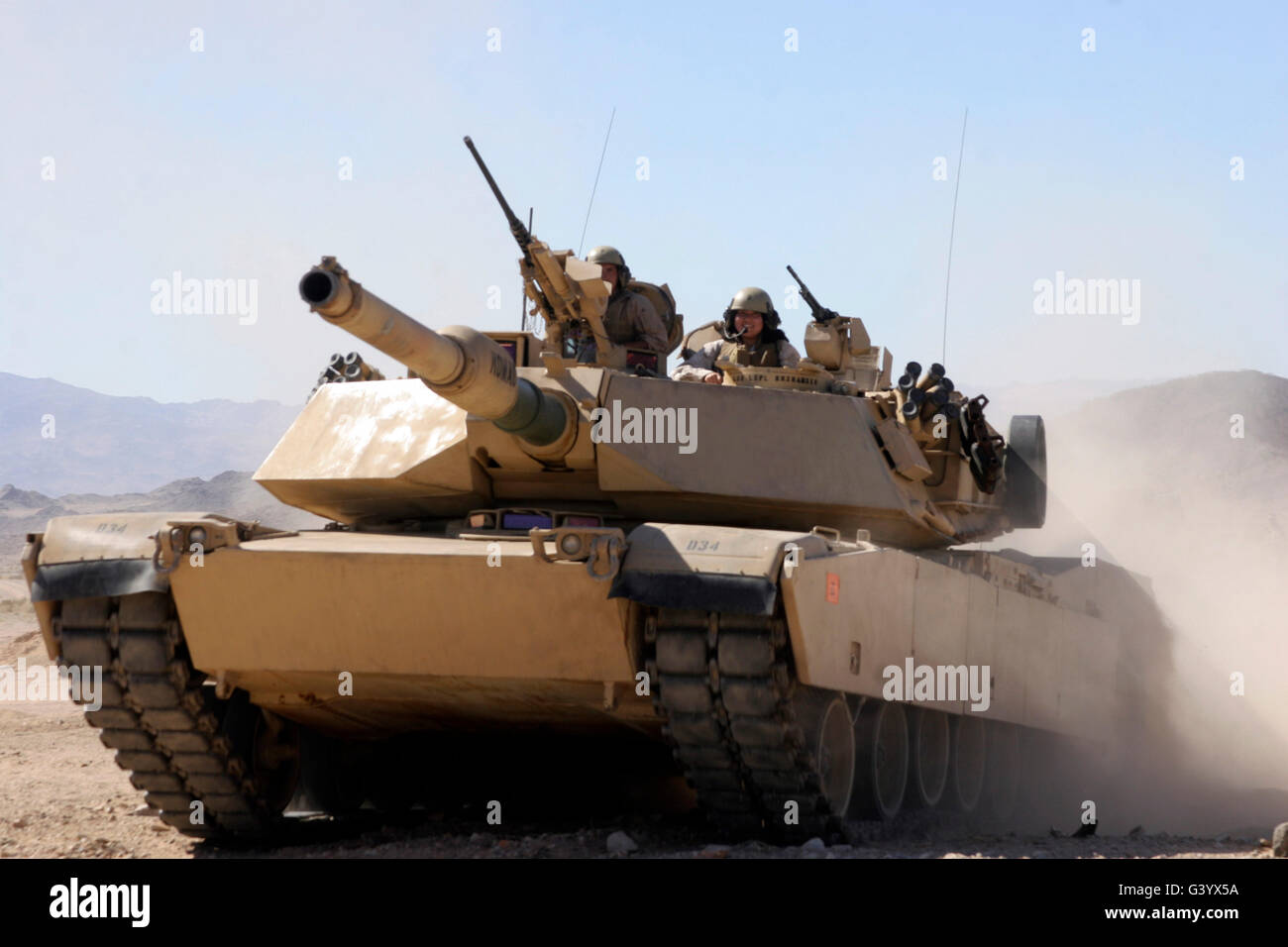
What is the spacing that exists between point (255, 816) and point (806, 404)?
13.9 feet

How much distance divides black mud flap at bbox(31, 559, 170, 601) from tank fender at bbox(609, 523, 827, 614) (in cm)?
260

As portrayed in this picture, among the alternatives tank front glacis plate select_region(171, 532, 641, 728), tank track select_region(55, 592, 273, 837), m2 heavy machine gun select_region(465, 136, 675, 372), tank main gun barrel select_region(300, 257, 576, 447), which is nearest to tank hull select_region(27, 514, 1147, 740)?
tank front glacis plate select_region(171, 532, 641, 728)

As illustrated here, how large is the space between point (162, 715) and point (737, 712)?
332 cm

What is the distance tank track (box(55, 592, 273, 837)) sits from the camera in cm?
985

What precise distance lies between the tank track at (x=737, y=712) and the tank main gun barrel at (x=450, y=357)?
1.48 m

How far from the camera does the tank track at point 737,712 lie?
910cm

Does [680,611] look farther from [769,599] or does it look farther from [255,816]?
[255,816]

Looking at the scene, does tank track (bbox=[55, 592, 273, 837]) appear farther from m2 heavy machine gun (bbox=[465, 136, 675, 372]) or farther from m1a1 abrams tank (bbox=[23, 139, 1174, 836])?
m2 heavy machine gun (bbox=[465, 136, 675, 372])

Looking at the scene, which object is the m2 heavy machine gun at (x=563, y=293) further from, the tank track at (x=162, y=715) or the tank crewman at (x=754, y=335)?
the tank track at (x=162, y=715)

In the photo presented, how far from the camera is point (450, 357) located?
8.97 meters

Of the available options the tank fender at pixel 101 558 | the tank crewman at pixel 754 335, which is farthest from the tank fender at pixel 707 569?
A: the tank crewman at pixel 754 335

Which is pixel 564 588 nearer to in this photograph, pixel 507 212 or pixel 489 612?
pixel 489 612

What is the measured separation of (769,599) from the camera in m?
8.78
